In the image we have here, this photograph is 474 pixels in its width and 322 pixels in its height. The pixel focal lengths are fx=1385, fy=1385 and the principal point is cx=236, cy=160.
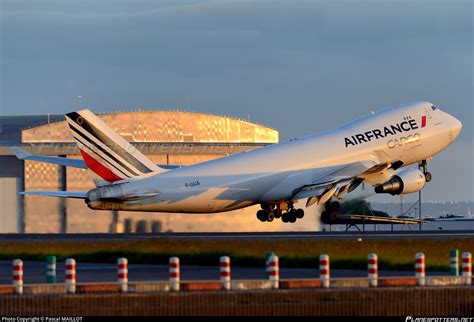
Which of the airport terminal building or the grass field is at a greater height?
the airport terminal building

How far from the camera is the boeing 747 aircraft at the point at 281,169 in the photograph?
2559 inches

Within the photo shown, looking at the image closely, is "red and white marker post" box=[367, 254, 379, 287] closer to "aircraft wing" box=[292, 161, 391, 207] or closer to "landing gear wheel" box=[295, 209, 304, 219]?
"aircraft wing" box=[292, 161, 391, 207]

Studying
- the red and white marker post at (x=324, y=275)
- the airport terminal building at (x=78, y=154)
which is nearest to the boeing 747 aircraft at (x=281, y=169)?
the airport terminal building at (x=78, y=154)

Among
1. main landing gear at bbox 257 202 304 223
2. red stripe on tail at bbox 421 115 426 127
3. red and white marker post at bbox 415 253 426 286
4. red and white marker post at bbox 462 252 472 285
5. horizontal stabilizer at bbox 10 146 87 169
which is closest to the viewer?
red and white marker post at bbox 415 253 426 286

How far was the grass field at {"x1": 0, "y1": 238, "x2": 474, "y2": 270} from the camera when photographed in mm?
50062

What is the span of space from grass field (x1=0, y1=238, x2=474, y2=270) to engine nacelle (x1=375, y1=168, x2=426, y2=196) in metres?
18.0

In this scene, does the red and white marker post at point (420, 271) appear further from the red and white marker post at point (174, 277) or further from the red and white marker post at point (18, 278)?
the red and white marker post at point (18, 278)

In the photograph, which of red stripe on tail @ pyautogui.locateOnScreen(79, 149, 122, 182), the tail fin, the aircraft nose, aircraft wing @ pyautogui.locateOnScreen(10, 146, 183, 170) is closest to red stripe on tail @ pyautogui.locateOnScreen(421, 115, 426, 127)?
the aircraft nose

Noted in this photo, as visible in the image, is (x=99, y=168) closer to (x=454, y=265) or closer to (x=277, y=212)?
(x=277, y=212)

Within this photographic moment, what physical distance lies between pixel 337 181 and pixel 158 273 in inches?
1123

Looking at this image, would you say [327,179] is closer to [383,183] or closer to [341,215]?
[383,183]

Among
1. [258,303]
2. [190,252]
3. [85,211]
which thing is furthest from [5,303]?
[85,211]

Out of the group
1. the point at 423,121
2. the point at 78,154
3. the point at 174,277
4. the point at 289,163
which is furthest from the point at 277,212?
the point at 174,277

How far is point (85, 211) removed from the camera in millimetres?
92188
